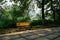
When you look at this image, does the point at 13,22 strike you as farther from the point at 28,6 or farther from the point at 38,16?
the point at 38,16

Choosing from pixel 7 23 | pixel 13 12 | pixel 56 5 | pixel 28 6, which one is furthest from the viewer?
pixel 56 5

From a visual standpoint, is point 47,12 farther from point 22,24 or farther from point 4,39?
point 4,39

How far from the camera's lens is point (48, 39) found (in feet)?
22.0

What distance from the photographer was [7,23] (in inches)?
484

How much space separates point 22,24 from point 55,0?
12096 mm

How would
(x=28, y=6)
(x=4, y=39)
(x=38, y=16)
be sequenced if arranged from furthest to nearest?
1. (x=38, y=16)
2. (x=28, y=6)
3. (x=4, y=39)

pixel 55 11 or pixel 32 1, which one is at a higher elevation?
pixel 32 1

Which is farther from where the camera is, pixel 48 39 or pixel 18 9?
pixel 18 9

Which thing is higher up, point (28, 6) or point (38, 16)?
point (28, 6)

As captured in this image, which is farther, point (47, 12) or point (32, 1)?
point (47, 12)

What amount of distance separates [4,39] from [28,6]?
41.5 ft

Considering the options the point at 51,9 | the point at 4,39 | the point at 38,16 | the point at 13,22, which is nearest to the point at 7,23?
the point at 13,22

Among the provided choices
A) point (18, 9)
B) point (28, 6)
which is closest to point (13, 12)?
point (18, 9)

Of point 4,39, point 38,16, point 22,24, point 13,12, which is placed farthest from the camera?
point 38,16
